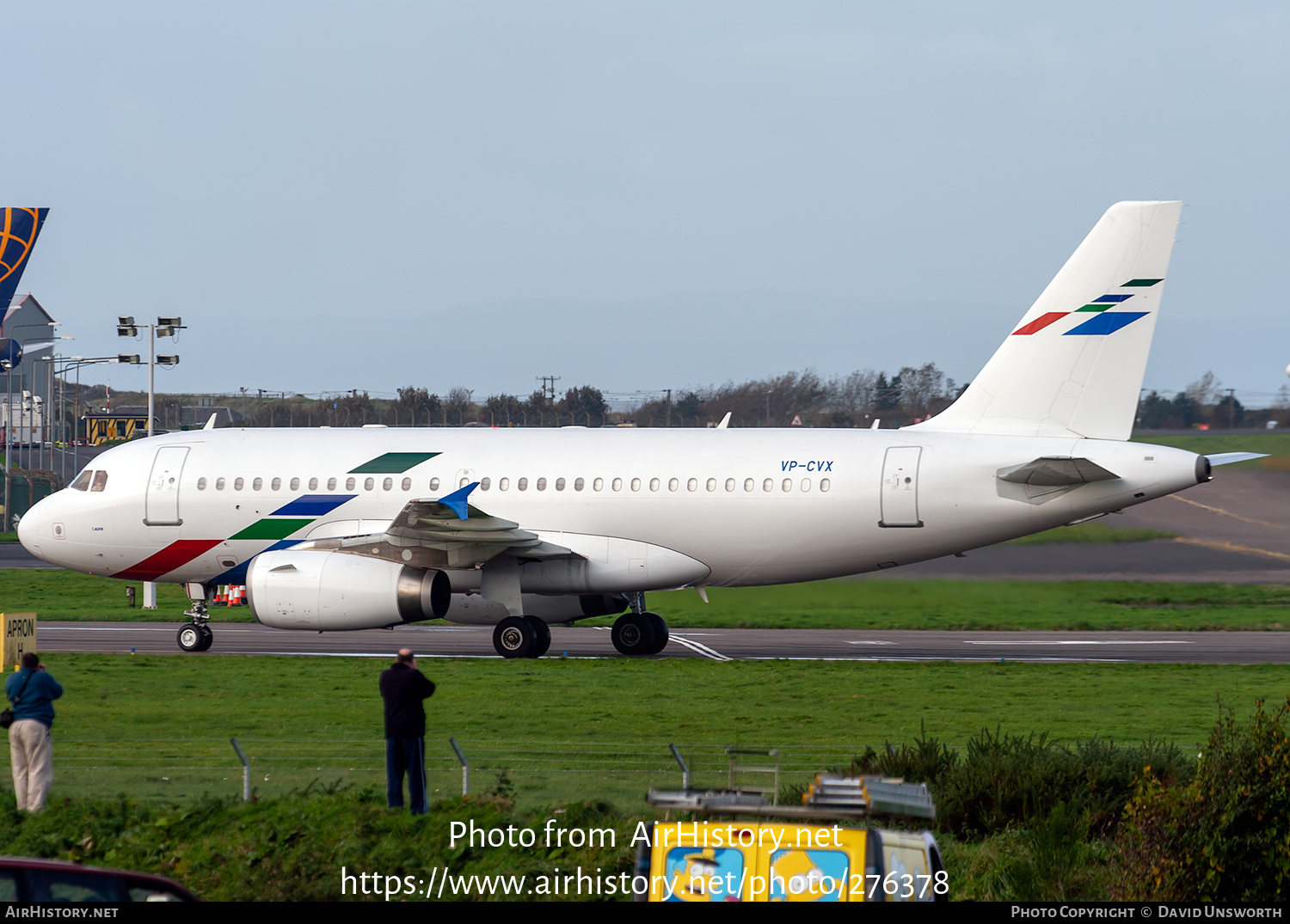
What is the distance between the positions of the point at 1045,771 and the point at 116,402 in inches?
5873

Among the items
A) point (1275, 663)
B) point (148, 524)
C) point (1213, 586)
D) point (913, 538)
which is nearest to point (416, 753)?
point (913, 538)

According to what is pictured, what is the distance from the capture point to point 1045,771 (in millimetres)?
14961

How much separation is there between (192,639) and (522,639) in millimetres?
7330

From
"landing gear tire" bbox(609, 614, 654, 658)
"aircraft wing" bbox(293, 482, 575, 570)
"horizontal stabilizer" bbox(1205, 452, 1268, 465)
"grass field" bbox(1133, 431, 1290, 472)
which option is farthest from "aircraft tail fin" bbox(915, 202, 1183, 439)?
"grass field" bbox(1133, 431, 1290, 472)

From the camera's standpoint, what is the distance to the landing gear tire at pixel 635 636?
1171 inches

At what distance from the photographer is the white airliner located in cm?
2700

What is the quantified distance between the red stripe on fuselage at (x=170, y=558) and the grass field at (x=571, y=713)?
10.8 feet

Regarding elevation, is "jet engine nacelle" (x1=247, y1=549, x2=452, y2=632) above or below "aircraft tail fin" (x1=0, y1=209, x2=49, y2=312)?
below

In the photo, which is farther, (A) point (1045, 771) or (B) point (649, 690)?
(B) point (649, 690)

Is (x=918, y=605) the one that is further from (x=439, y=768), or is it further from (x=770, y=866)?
(x=770, y=866)

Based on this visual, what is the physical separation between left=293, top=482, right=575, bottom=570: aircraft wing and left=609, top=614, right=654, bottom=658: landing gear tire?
235 centimetres

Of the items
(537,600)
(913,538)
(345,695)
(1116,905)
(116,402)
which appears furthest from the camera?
(116,402)

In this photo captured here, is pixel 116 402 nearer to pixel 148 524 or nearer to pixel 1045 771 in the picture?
pixel 148 524

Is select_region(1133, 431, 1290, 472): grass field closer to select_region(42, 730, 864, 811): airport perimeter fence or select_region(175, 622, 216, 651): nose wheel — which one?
select_region(175, 622, 216, 651): nose wheel
